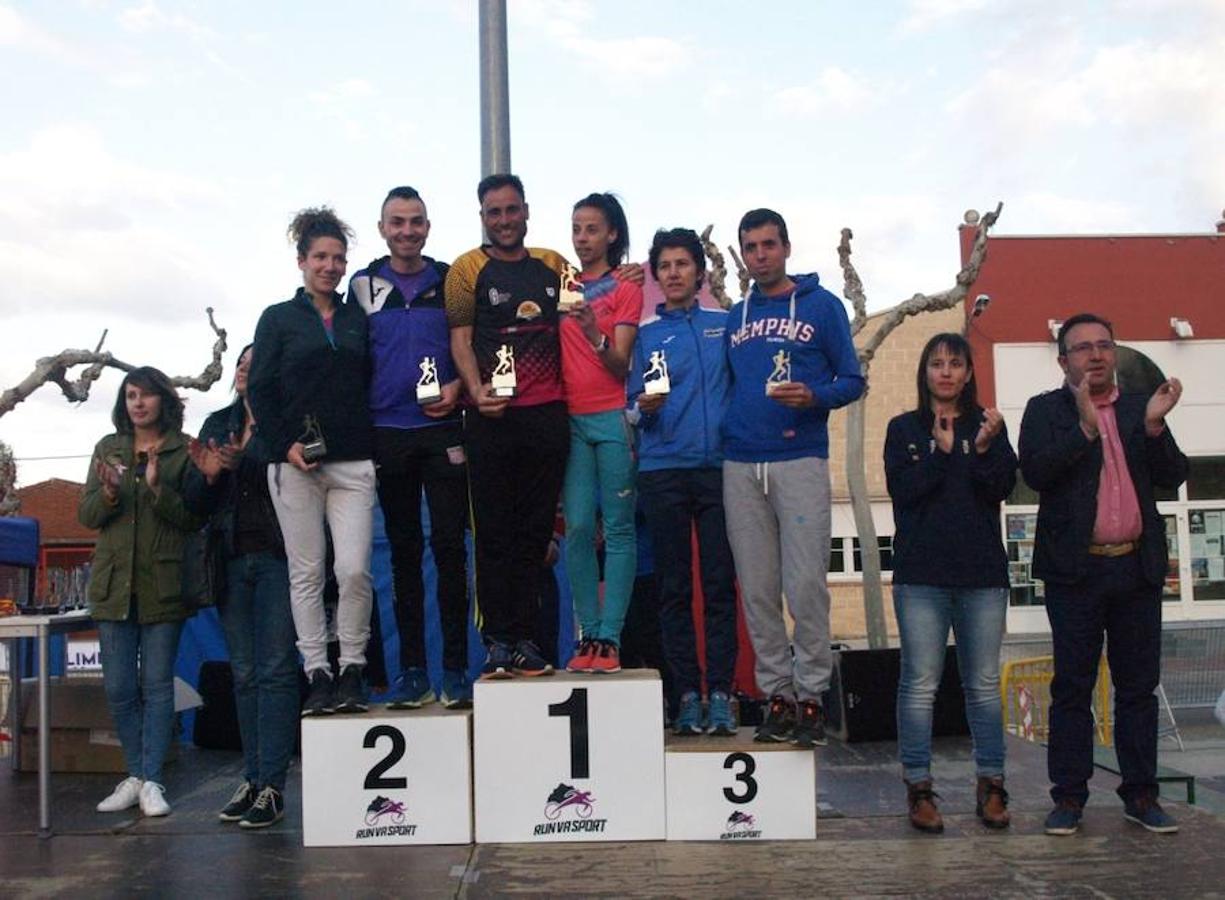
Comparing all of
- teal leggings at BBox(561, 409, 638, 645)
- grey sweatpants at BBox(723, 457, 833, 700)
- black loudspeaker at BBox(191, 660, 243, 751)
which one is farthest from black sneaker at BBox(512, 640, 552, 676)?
black loudspeaker at BBox(191, 660, 243, 751)

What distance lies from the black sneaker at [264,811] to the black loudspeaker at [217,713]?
211 cm

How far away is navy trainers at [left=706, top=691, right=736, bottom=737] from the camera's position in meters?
4.48

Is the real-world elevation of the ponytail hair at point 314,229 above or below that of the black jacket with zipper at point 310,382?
above

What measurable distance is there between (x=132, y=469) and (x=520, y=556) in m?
1.69

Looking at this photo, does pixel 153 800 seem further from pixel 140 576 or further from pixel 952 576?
pixel 952 576

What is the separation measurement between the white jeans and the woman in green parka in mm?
696

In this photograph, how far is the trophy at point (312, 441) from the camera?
14.2ft

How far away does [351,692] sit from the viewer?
4422 millimetres

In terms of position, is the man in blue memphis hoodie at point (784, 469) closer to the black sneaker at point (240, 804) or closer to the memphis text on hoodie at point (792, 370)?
the memphis text on hoodie at point (792, 370)

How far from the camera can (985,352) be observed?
2030 cm

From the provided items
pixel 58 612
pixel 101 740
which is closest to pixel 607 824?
pixel 58 612

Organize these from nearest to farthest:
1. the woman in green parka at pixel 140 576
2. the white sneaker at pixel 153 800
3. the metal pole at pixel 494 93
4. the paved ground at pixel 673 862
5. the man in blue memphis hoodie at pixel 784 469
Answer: the paved ground at pixel 673 862
the man in blue memphis hoodie at pixel 784 469
the white sneaker at pixel 153 800
the woman in green parka at pixel 140 576
the metal pole at pixel 494 93

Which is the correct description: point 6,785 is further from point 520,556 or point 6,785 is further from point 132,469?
point 520,556

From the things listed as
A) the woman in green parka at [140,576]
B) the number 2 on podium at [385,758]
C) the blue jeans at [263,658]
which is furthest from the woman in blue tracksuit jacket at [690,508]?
the woman in green parka at [140,576]
